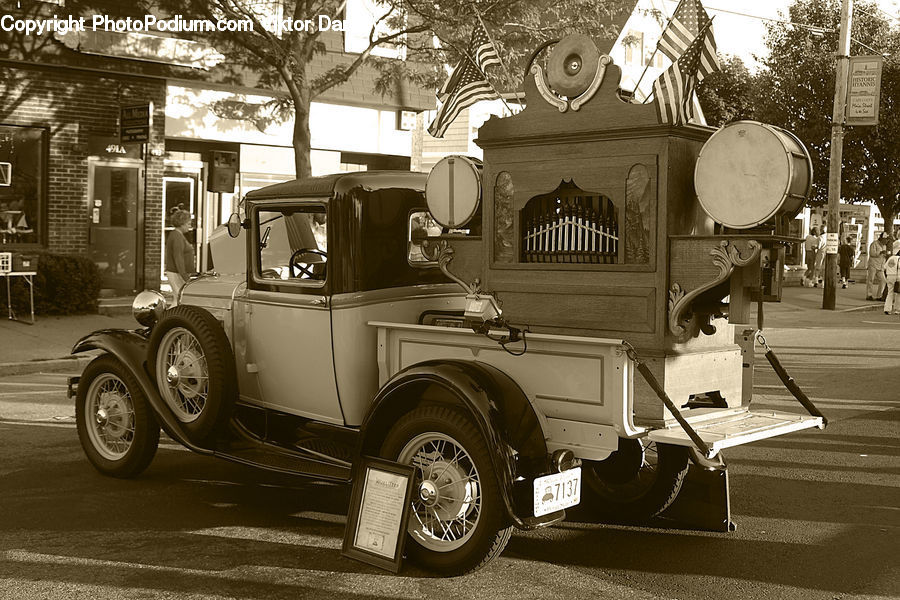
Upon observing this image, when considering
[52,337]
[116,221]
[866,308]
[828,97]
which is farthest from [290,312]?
[828,97]

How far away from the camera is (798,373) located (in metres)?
12.2

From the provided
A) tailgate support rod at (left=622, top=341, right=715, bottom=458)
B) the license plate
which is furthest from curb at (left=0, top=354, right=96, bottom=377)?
tailgate support rod at (left=622, top=341, right=715, bottom=458)

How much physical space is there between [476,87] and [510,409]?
74.3 inches

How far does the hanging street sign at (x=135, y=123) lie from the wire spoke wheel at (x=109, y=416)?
9436mm

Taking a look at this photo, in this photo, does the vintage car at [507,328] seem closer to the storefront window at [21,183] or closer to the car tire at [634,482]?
the car tire at [634,482]

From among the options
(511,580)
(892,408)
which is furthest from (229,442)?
(892,408)

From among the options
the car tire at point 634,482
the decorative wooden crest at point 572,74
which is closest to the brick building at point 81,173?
the car tire at point 634,482

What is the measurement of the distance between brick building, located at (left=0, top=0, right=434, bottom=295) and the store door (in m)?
0.02

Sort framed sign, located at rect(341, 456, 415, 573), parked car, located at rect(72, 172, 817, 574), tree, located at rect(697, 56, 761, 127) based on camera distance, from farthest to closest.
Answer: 1. tree, located at rect(697, 56, 761, 127)
2. framed sign, located at rect(341, 456, 415, 573)
3. parked car, located at rect(72, 172, 817, 574)

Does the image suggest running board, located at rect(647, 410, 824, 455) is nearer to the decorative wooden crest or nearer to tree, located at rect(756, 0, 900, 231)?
the decorative wooden crest

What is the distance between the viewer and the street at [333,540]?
178 inches

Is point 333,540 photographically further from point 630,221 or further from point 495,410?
point 630,221

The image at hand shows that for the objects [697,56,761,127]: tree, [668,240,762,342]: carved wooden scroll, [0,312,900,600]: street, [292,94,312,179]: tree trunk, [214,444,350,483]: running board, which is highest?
[697,56,761,127]: tree

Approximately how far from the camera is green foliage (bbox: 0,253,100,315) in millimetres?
14516
